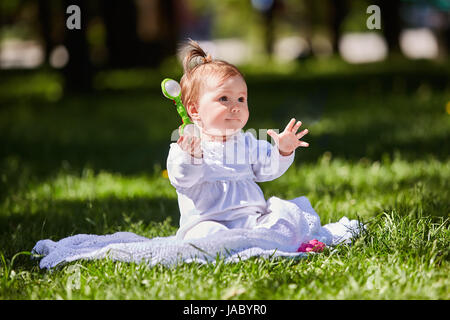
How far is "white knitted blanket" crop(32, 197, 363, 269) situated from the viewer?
9.74 feet

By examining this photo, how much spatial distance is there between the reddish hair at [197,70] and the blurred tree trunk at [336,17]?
1918 cm

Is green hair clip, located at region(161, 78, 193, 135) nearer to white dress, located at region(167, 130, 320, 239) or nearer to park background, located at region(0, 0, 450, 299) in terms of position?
white dress, located at region(167, 130, 320, 239)

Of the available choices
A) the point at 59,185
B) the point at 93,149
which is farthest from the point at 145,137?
the point at 59,185

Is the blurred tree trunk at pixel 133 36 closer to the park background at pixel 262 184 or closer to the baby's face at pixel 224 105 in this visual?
the park background at pixel 262 184

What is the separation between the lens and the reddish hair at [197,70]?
9.98ft

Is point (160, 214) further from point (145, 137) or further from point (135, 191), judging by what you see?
point (145, 137)

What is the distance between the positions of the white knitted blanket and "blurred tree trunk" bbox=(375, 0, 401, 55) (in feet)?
49.8

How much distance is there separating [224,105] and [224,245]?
67 centimetres

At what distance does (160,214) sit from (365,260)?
5.31ft

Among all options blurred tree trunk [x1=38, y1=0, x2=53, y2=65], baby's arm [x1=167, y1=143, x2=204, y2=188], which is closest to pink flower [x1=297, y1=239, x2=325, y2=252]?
baby's arm [x1=167, y1=143, x2=204, y2=188]

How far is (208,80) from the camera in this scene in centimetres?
304

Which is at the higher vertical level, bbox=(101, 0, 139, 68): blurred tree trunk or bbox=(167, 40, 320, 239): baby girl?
bbox=(101, 0, 139, 68): blurred tree trunk

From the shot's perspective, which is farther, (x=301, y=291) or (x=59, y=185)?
(x=59, y=185)

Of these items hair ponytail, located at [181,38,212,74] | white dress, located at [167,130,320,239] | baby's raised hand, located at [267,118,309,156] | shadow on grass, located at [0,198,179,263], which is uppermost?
hair ponytail, located at [181,38,212,74]
